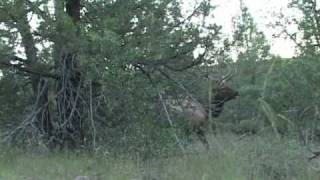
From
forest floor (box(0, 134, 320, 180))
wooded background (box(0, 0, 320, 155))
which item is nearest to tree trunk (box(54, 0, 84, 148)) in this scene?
wooded background (box(0, 0, 320, 155))

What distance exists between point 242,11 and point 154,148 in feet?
12.0

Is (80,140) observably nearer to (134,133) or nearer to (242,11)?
(134,133)

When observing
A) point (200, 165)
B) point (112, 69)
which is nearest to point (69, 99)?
point (112, 69)

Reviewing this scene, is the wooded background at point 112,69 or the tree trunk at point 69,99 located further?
the tree trunk at point 69,99

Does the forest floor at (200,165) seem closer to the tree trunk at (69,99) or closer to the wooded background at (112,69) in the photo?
the wooded background at (112,69)

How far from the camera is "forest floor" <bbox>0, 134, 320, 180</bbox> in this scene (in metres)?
8.20

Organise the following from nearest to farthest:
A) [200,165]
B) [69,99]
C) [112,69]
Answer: [200,165], [112,69], [69,99]

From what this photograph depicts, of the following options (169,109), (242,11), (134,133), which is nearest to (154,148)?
(134,133)

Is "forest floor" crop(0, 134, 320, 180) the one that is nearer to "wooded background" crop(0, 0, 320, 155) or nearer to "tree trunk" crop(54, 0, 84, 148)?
"wooded background" crop(0, 0, 320, 155)

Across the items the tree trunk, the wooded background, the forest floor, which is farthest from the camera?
the tree trunk

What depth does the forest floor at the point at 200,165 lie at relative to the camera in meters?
8.20

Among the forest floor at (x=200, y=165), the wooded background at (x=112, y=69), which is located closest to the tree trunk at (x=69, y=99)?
the wooded background at (x=112, y=69)

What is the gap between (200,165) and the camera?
951 cm

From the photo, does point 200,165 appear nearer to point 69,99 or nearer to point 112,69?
point 112,69
